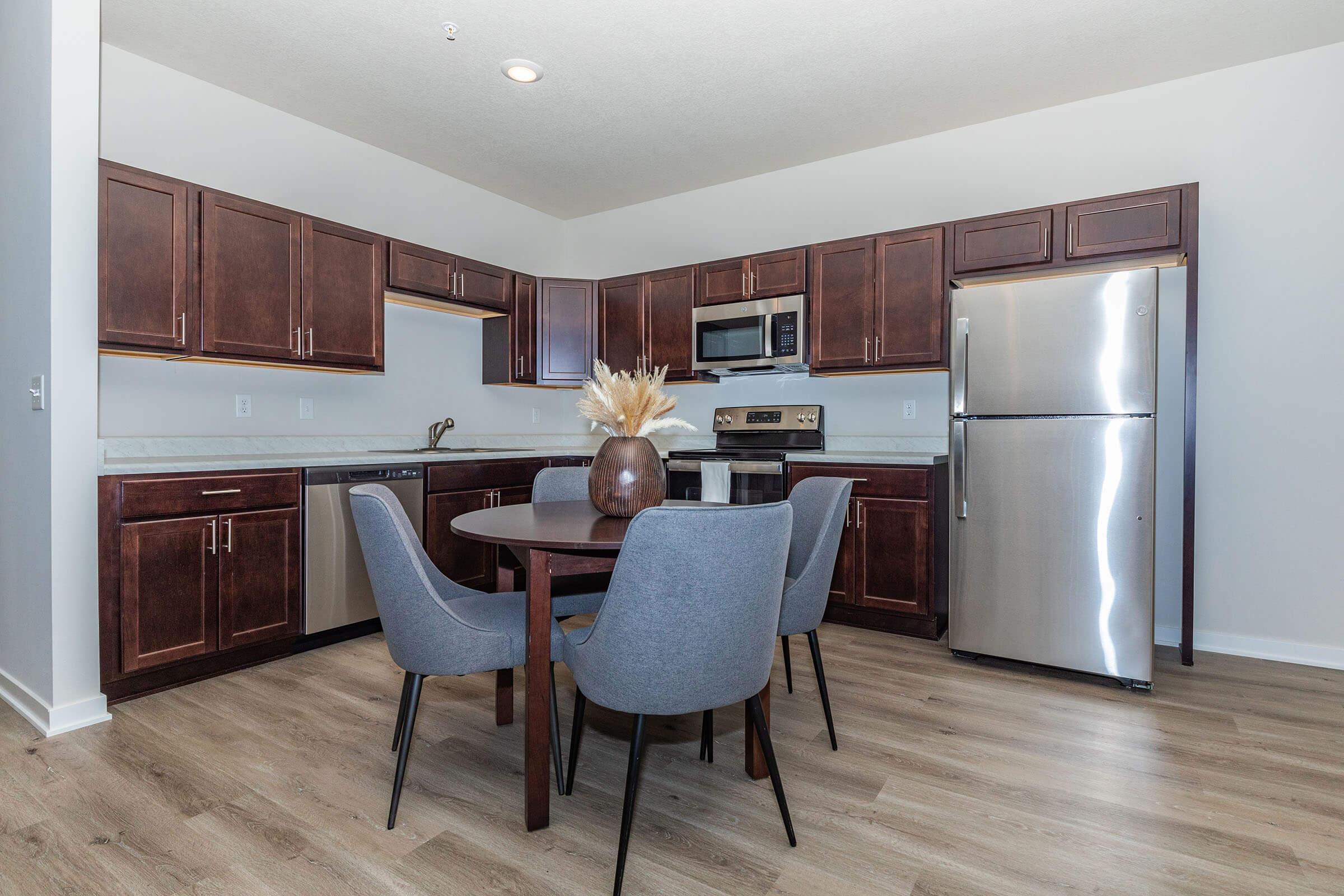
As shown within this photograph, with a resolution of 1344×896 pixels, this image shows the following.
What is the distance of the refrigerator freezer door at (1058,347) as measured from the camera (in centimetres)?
274

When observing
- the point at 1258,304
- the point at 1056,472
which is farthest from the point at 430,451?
the point at 1258,304

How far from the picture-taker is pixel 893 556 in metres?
3.50

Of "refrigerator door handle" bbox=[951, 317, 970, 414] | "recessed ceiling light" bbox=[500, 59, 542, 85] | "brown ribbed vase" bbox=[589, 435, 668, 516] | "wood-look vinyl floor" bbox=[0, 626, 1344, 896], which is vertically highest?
"recessed ceiling light" bbox=[500, 59, 542, 85]

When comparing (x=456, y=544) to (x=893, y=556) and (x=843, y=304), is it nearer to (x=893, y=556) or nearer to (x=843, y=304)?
(x=893, y=556)

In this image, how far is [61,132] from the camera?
Answer: 7.63 ft

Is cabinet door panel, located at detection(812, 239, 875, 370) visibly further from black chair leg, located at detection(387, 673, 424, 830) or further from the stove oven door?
black chair leg, located at detection(387, 673, 424, 830)

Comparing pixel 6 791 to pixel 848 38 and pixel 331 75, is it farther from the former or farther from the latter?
pixel 848 38

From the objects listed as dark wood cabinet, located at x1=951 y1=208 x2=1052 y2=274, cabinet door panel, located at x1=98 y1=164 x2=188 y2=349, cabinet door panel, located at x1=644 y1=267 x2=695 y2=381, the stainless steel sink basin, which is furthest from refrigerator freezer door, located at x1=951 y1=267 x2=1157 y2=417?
cabinet door panel, located at x1=98 y1=164 x2=188 y2=349

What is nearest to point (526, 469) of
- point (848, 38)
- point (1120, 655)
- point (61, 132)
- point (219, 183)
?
point (219, 183)

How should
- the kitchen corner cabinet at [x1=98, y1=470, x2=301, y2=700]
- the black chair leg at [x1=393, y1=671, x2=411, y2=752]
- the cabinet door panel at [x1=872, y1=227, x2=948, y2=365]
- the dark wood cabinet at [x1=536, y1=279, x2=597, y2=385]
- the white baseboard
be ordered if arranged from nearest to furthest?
the black chair leg at [x1=393, y1=671, x2=411, y2=752]
the white baseboard
the kitchen corner cabinet at [x1=98, y1=470, x2=301, y2=700]
the cabinet door panel at [x1=872, y1=227, x2=948, y2=365]
the dark wood cabinet at [x1=536, y1=279, x2=597, y2=385]

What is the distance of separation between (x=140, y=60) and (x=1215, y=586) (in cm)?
560

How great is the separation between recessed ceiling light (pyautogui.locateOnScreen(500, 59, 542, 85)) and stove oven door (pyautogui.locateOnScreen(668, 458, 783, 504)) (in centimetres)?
219

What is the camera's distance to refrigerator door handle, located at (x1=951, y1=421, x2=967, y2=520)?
3.13 m

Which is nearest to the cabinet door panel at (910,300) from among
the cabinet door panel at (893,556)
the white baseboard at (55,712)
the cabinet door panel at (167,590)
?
the cabinet door panel at (893,556)
